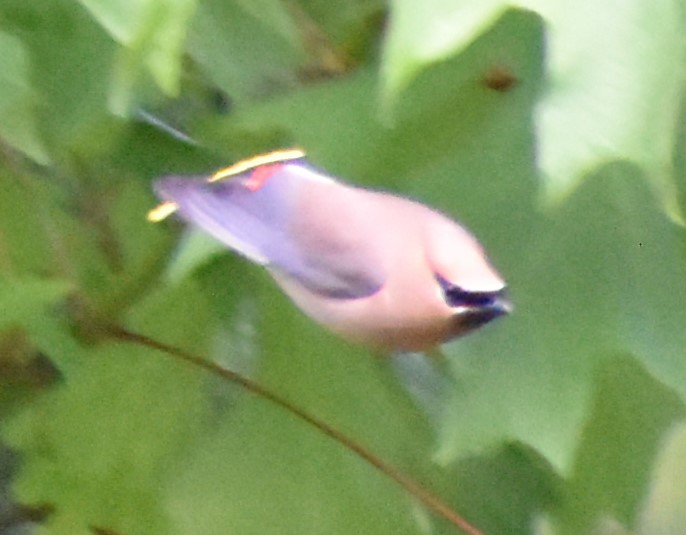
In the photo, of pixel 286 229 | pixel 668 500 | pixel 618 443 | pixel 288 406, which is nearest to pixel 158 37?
pixel 286 229

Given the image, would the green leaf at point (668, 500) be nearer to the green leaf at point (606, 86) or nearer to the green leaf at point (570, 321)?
the green leaf at point (570, 321)

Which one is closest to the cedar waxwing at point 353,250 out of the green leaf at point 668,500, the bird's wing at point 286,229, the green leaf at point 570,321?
the bird's wing at point 286,229

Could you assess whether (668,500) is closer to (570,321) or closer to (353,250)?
(570,321)

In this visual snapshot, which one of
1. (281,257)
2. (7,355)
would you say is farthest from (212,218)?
(7,355)

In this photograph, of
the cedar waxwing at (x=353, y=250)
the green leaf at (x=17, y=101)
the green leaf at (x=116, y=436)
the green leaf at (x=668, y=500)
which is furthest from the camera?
the green leaf at (x=668, y=500)

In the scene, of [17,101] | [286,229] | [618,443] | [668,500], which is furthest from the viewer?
[668,500]

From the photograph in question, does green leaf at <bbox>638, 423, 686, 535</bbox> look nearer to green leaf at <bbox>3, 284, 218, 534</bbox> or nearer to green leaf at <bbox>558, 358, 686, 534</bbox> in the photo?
green leaf at <bbox>558, 358, 686, 534</bbox>
